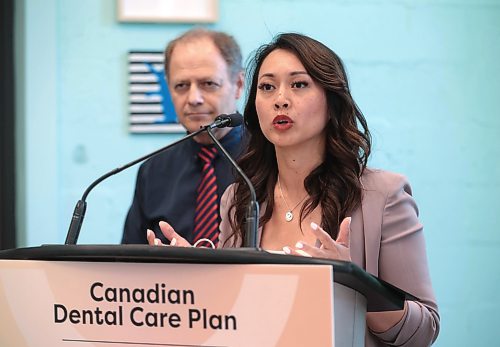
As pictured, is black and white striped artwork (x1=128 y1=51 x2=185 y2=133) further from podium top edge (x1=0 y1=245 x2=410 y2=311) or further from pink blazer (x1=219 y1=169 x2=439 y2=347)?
podium top edge (x1=0 y1=245 x2=410 y2=311)

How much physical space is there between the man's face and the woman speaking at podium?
623 millimetres

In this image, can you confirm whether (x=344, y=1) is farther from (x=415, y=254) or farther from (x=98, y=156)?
(x=415, y=254)

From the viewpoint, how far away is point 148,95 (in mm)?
2871

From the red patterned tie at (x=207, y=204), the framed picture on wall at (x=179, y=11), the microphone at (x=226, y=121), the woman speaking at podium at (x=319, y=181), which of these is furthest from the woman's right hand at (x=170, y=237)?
the framed picture on wall at (x=179, y=11)

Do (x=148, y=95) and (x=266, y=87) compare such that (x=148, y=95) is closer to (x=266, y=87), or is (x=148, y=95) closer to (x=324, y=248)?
(x=266, y=87)

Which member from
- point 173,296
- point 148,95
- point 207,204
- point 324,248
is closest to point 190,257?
point 173,296

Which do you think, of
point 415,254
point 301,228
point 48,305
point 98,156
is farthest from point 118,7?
point 48,305

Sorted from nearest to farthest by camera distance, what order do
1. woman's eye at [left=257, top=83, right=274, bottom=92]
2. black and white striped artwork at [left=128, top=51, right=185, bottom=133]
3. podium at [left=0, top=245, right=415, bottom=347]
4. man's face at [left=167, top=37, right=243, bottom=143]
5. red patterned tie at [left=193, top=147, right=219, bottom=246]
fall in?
podium at [left=0, top=245, right=415, bottom=347], woman's eye at [left=257, top=83, right=274, bottom=92], red patterned tie at [left=193, top=147, right=219, bottom=246], man's face at [left=167, top=37, right=243, bottom=143], black and white striped artwork at [left=128, top=51, right=185, bottom=133]

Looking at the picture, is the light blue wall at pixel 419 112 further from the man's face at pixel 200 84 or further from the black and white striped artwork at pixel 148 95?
the man's face at pixel 200 84

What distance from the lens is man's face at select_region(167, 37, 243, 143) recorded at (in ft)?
8.25

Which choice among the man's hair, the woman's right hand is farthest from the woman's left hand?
the man's hair

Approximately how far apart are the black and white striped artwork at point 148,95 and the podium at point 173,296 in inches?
66.7

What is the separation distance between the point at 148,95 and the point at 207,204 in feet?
2.08

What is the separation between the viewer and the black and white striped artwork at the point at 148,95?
2.86m
